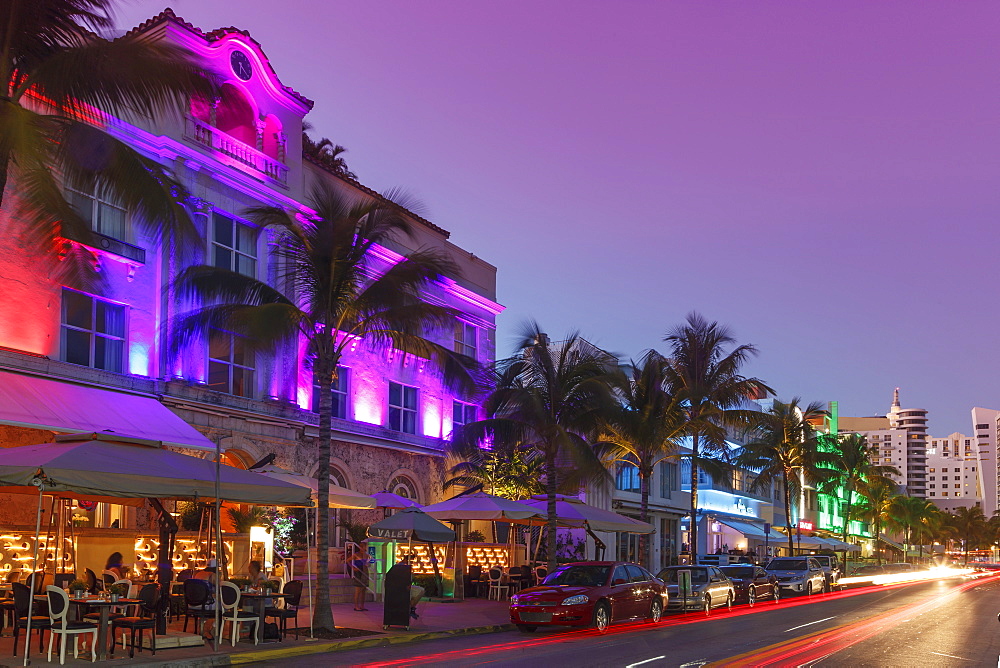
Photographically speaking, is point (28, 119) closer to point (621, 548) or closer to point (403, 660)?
point (403, 660)

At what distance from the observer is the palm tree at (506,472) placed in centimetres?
3581

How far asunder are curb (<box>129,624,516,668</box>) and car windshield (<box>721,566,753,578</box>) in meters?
13.9

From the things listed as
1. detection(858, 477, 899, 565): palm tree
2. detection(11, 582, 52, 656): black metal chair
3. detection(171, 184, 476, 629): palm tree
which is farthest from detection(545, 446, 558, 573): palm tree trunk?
detection(858, 477, 899, 565): palm tree

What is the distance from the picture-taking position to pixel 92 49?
531 inches

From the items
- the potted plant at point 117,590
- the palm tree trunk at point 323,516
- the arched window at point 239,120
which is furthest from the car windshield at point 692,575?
the arched window at point 239,120

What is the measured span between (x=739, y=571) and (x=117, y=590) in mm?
23567

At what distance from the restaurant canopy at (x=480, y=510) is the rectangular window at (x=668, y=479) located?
90.1ft

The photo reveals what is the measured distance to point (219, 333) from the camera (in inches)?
1086

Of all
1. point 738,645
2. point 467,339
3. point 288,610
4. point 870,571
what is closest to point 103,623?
point 288,610

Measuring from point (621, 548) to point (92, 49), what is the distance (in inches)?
1575

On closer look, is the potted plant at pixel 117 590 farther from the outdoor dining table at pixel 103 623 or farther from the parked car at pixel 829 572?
the parked car at pixel 829 572

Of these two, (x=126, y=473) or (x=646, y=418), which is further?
(x=646, y=418)

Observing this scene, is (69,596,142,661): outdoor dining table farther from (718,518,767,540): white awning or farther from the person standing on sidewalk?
(718,518,767,540): white awning

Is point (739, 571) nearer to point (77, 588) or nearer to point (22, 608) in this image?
point (77, 588)
